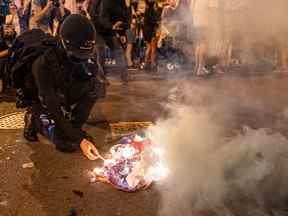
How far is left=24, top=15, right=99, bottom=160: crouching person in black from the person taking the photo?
4.01 meters

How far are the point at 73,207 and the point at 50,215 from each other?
0.22 m

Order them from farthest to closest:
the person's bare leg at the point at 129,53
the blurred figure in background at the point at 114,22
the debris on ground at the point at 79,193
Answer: the person's bare leg at the point at 129,53, the blurred figure in background at the point at 114,22, the debris on ground at the point at 79,193

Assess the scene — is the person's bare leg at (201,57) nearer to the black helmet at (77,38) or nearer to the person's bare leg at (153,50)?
the person's bare leg at (153,50)

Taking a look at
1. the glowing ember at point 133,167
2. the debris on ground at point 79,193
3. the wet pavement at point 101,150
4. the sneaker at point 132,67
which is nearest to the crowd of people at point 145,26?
the sneaker at point 132,67

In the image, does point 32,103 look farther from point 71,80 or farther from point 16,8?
point 16,8

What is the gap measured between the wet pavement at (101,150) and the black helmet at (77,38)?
1.20 m

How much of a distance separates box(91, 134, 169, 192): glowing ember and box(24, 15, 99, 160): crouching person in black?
0.22 m

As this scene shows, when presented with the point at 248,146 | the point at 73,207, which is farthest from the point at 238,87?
the point at 73,207

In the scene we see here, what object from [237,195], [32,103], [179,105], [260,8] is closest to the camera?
[237,195]

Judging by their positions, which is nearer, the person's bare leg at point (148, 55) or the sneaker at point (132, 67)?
the sneaker at point (132, 67)

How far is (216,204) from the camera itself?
3.63 meters

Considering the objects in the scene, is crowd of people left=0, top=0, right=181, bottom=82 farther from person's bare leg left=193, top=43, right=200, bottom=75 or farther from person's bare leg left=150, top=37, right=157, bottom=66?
person's bare leg left=193, top=43, right=200, bottom=75

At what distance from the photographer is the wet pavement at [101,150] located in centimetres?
363

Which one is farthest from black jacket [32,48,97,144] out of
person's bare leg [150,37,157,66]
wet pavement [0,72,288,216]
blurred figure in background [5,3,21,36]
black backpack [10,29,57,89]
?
person's bare leg [150,37,157,66]
